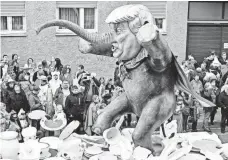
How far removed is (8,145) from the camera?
513cm

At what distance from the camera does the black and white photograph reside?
16.2 ft

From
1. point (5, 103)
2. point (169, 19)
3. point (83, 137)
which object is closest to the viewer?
point (83, 137)

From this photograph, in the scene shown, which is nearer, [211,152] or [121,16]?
[121,16]

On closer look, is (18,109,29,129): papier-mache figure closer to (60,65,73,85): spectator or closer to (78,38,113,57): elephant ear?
(60,65,73,85): spectator

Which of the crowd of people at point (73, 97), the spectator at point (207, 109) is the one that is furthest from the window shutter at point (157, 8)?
the spectator at point (207, 109)

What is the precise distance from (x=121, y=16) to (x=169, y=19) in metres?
10.0

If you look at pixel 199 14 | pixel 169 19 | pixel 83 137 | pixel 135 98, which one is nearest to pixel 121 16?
pixel 135 98

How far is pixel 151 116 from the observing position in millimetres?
5012

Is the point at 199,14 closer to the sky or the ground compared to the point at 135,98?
closer to the sky

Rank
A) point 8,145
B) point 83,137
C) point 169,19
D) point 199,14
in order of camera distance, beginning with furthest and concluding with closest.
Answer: point 199,14 < point 169,19 < point 83,137 < point 8,145

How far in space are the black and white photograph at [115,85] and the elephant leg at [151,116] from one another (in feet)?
0.04

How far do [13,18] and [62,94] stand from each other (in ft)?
19.1

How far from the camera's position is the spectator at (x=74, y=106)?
336 inches

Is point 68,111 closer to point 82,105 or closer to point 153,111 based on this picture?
point 82,105
